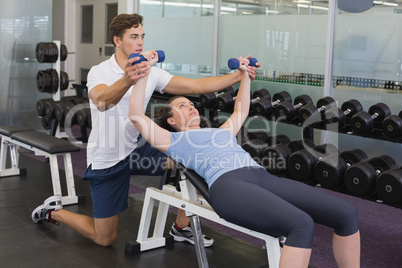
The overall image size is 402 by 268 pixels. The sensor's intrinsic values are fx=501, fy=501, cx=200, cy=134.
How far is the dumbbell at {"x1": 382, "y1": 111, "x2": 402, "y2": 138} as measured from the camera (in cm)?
327

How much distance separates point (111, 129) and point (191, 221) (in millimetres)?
620

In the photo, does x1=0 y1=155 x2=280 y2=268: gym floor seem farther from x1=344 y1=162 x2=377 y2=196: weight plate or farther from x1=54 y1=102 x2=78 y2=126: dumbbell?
x1=54 y1=102 x2=78 y2=126: dumbbell

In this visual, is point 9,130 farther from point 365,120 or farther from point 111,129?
point 365,120

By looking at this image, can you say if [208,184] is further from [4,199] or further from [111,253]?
[4,199]

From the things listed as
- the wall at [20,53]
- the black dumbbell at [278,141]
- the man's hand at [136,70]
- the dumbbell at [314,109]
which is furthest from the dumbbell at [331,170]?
the wall at [20,53]

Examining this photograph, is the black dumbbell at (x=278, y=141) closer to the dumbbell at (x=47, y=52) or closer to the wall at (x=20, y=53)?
the dumbbell at (x=47, y=52)

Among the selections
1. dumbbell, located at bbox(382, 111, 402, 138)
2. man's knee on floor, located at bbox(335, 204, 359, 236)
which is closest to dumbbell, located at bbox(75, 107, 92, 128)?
dumbbell, located at bbox(382, 111, 402, 138)

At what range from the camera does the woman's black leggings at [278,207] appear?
1.75m

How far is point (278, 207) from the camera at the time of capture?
1.80 meters

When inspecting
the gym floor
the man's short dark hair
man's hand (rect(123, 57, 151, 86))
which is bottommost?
the gym floor

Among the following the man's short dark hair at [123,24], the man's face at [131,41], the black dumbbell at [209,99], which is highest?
the man's short dark hair at [123,24]

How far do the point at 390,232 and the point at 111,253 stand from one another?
1.76 meters

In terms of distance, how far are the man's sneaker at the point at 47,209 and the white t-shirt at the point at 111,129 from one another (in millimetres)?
543

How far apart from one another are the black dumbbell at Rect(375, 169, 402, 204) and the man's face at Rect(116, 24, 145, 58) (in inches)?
57.9
